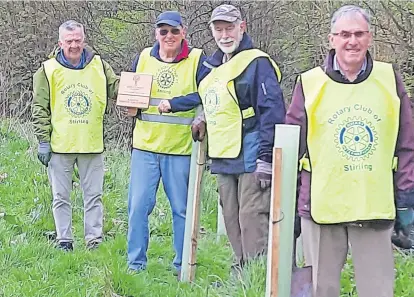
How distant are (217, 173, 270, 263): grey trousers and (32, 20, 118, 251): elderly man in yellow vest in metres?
1.71

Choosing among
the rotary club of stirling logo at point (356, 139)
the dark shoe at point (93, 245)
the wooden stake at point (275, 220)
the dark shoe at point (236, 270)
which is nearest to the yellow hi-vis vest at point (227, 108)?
the dark shoe at point (236, 270)

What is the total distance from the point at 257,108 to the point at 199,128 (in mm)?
535

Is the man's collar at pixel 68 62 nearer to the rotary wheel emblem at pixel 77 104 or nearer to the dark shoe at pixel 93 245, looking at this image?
the rotary wheel emblem at pixel 77 104

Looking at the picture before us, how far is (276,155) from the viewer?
3971 millimetres

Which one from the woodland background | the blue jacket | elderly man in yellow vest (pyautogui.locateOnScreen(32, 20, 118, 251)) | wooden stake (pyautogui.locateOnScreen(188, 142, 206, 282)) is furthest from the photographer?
the woodland background

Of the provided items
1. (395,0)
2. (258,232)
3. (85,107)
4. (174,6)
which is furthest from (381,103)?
(174,6)

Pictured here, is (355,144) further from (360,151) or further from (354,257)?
(354,257)

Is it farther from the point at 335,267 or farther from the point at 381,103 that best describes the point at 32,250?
Answer: the point at 381,103

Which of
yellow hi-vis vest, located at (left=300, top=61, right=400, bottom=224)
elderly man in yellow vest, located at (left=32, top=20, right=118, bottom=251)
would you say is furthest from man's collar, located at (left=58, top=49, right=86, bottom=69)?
yellow hi-vis vest, located at (left=300, top=61, right=400, bottom=224)

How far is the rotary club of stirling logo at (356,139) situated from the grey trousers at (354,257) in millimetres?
415

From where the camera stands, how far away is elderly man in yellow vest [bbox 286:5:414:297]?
3914mm

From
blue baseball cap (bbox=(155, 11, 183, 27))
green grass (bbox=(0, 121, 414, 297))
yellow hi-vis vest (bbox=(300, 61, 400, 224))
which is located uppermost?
blue baseball cap (bbox=(155, 11, 183, 27))

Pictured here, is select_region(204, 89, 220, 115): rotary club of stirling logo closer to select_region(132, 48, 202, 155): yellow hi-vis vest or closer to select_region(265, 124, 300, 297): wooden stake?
select_region(132, 48, 202, 155): yellow hi-vis vest

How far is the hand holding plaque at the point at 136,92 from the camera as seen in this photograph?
18.9 ft
